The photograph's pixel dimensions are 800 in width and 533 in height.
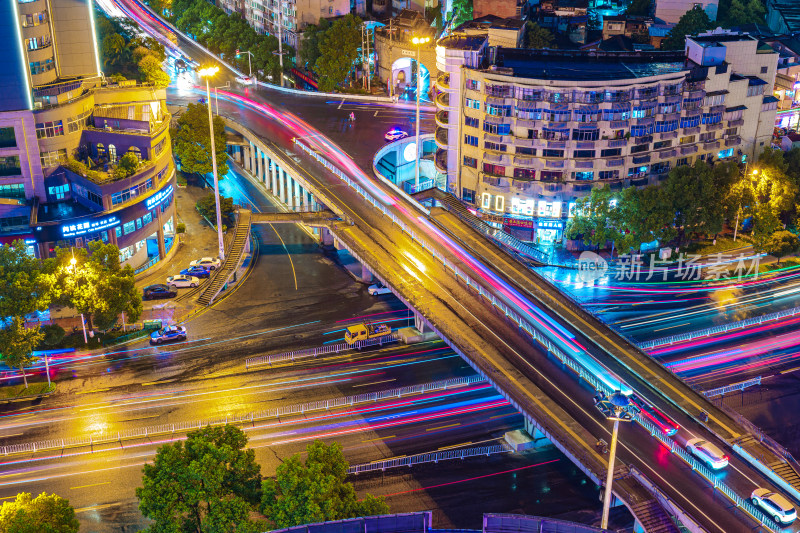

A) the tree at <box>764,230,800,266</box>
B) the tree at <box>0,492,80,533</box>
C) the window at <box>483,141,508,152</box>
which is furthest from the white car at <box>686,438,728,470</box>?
the window at <box>483,141,508,152</box>

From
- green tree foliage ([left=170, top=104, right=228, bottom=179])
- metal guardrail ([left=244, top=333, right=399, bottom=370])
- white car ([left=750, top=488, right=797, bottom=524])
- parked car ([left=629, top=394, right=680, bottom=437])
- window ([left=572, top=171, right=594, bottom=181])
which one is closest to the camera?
white car ([left=750, top=488, right=797, bottom=524])

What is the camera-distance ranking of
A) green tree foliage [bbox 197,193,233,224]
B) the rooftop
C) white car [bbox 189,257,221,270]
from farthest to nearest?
green tree foliage [bbox 197,193,233,224]
the rooftop
white car [bbox 189,257,221,270]

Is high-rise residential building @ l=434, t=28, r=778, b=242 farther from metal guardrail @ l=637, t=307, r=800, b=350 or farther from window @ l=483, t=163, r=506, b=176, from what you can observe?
metal guardrail @ l=637, t=307, r=800, b=350

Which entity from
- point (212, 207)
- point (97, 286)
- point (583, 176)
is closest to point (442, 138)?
point (583, 176)

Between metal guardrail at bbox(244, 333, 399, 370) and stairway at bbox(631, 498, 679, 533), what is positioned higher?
stairway at bbox(631, 498, 679, 533)

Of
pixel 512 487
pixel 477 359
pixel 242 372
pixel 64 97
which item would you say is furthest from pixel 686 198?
pixel 64 97

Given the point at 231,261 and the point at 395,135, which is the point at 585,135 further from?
the point at 231,261

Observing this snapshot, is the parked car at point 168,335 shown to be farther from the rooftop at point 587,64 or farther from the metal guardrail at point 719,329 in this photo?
the rooftop at point 587,64
